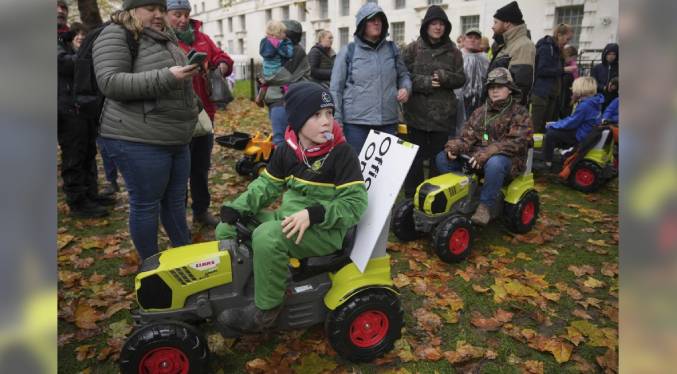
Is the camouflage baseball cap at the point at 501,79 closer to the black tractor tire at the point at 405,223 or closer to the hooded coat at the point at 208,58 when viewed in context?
the black tractor tire at the point at 405,223

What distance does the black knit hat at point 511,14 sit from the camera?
17.8 feet

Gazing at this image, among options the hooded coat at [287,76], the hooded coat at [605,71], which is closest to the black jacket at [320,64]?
the hooded coat at [287,76]

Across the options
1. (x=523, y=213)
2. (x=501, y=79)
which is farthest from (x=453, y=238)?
(x=501, y=79)

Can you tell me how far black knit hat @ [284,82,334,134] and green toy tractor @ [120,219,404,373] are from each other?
709 mm

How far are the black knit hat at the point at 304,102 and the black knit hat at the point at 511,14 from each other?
3709 mm

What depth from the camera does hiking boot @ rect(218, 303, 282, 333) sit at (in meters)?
2.60

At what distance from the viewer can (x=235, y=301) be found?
273 cm

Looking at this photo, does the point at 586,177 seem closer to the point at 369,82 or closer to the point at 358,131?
the point at 358,131

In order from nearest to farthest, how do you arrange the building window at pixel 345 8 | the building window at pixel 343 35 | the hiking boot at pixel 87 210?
the hiking boot at pixel 87 210, the building window at pixel 345 8, the building window at pixel 343 35

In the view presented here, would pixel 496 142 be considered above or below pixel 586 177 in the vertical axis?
above

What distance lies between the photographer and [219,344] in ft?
9.91

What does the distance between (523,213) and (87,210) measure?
4755mm

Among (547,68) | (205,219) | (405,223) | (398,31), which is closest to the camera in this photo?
(405,223)
